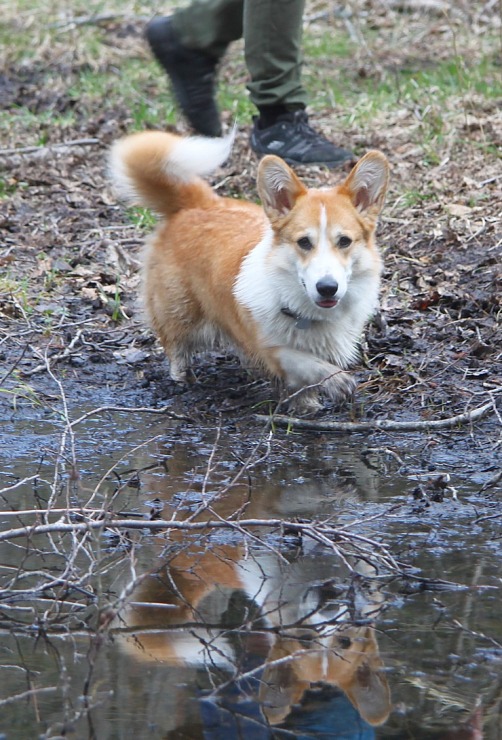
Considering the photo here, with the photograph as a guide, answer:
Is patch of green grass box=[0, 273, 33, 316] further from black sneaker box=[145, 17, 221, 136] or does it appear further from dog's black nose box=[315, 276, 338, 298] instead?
dog's black nose box=[315, 276, 338, 298]

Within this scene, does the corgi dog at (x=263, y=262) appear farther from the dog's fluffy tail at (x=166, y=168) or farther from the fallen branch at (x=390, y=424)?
the fallen branch at (x=390, y=424)

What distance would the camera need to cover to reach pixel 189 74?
683cm

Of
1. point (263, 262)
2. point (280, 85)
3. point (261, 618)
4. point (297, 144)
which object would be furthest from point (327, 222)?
point (280, 85)

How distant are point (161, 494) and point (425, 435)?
45.3 inches

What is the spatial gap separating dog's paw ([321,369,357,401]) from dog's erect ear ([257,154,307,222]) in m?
0.72

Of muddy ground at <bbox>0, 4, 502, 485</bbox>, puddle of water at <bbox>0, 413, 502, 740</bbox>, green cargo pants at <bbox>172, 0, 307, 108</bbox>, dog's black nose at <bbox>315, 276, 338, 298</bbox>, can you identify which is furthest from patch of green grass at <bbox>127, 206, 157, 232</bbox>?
puddle of water at <bbox>0, 413, 502, 740</bbox>

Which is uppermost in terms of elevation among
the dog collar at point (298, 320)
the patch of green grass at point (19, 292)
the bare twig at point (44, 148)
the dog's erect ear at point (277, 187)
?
the dog's erect ear at point (277, 187)

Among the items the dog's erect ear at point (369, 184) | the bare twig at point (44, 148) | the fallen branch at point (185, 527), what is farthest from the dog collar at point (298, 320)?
the bare twig at point (44, 148)

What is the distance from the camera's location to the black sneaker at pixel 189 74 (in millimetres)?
6797

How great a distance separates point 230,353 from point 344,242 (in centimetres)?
142

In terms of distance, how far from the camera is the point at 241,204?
5.43 metres

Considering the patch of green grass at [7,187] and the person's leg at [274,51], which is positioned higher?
the person's leg at [274,51]

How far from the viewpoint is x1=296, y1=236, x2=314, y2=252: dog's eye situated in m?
4.53

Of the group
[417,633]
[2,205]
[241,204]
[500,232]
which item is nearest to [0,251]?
[2,205]
